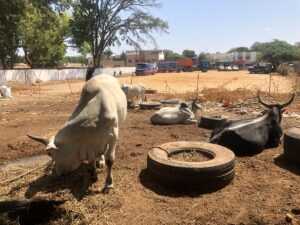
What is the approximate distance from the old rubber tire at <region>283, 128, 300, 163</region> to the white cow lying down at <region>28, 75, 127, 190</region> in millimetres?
3219

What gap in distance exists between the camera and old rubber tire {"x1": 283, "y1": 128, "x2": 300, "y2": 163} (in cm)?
614

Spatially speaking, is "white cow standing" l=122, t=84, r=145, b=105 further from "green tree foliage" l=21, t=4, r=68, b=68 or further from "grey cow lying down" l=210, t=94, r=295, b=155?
"green tree foliage" l=21, t=4, r=68, b=68

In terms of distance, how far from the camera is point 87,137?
504 cm

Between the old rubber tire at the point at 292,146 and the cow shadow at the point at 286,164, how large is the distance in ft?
0.25

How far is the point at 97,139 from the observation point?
511cm

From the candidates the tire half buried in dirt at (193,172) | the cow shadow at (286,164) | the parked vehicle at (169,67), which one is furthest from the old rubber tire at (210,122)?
the parked vehicle at (169,67)

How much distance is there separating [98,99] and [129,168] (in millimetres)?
1493

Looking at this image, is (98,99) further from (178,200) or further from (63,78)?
(63,78)

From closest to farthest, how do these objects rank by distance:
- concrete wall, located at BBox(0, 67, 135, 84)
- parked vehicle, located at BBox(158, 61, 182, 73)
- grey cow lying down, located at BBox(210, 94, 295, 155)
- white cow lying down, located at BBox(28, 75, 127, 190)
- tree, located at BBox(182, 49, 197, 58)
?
white cow lying down, located at BBox(28, 75, 127, 190) → grey cow lying down, located at BBox(210, 94, 295, 155) → concrete wall, located at BBox(0, 67, 135, 84) → parked vehicle, located at BBox(158, 61, 182, 73) → tree, located at BBox(182, 49, 197, 58)

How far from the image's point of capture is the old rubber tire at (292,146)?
6145 millimetres

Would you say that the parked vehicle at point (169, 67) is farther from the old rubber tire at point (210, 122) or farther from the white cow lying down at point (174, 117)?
the old rubber tire at point (210, 122)

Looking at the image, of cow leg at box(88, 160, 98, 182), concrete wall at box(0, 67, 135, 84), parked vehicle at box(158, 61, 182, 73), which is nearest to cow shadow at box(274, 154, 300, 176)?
cow leg at box(88, 160, 98, 182)

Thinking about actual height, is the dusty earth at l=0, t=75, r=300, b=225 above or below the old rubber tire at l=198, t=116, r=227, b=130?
below

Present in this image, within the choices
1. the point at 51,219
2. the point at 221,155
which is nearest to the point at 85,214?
the point at 51,219
